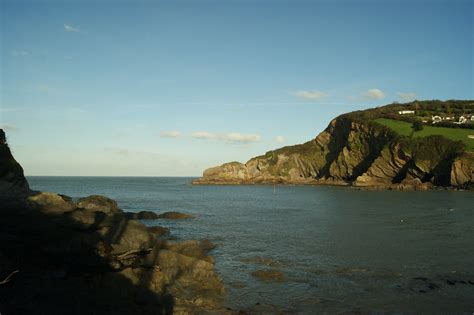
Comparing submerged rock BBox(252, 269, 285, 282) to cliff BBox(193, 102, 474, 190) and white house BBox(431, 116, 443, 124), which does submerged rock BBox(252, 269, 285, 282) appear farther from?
white house BBox(431, 116, 443, 124)

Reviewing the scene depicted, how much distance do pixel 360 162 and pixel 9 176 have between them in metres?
107

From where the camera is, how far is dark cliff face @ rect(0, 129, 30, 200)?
935 inches

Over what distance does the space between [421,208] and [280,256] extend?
32271 mm

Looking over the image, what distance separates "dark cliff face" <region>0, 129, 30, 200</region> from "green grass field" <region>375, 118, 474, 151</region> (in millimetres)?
90326

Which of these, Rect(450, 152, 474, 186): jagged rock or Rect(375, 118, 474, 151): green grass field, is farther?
Rect(375, 118, 474, 151): green grass field

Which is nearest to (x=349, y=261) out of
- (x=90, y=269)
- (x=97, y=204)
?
(x=90, y=269)

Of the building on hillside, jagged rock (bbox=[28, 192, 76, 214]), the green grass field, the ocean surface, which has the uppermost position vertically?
the building on hillside

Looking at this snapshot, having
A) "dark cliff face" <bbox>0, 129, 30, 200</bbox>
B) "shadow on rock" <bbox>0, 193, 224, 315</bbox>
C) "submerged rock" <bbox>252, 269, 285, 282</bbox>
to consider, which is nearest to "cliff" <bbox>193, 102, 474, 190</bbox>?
"submerged rock" <bbox>252, 269, 285, 282</bbox>

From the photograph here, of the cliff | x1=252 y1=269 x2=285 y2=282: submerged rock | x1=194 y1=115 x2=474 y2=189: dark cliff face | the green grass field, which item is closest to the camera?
x1=252 y1=269 x2=285 y2=282: submerged rock

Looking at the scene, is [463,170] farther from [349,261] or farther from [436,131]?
[349,261]

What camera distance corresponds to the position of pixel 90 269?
14.1 m

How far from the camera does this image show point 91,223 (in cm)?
1897

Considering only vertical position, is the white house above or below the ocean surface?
above

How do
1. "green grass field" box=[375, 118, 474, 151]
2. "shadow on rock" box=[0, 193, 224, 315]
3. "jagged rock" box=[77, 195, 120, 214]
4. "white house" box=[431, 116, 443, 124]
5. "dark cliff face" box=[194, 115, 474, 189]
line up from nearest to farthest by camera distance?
1. "shadow on rock" box=[0, 193, 224, 315]
2. "jagged rock" box=[77, 195, 120, 214]
3. "dark cliff face" box=[194, 115, 474, 189]
4. "green grass field" box=[375, 118, 474, 151]
5. "white house" box=[431, 116, 443, 124]
